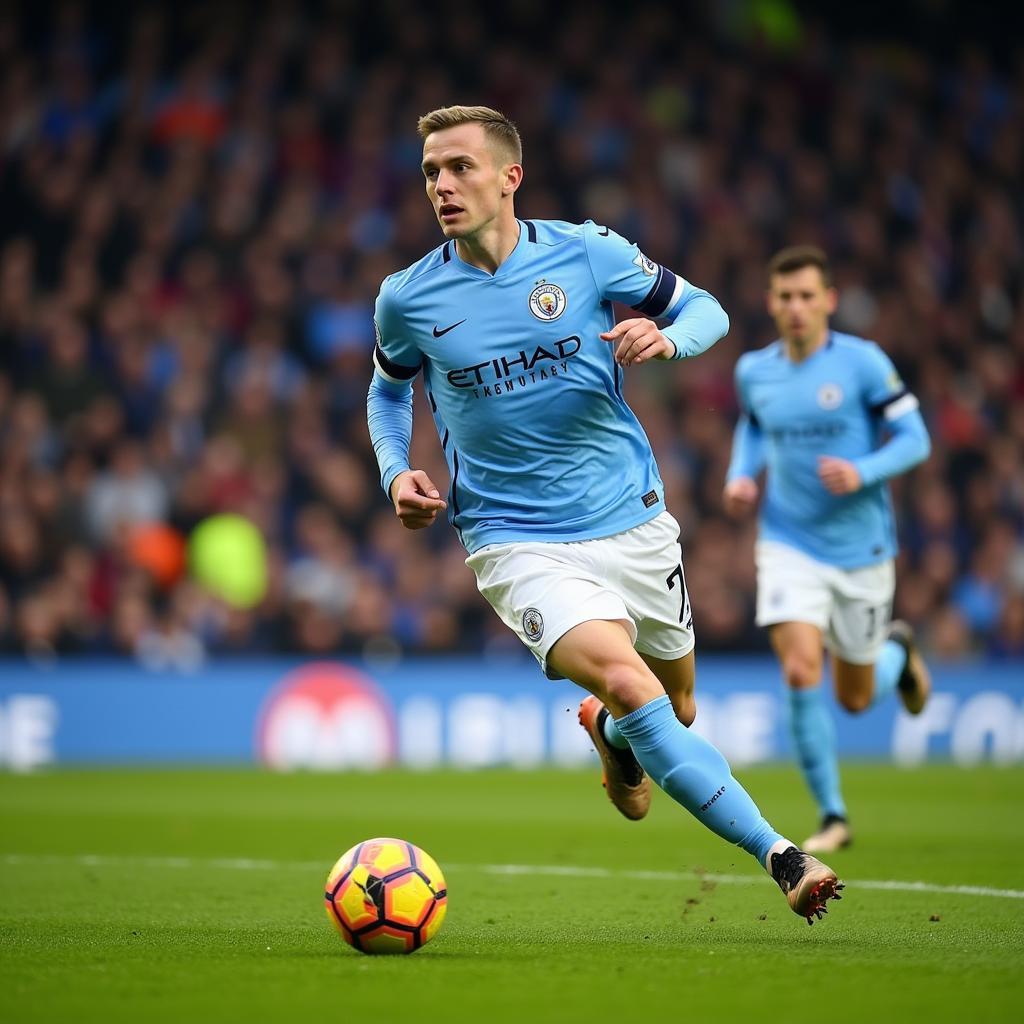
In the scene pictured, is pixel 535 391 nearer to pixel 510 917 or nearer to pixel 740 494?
pixel 510 917

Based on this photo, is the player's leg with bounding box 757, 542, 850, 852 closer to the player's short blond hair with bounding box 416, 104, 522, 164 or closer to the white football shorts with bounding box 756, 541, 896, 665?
the white football shorts with bounding box 756, 541, 896, 665

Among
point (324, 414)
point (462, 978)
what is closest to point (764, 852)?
point (462, 978)

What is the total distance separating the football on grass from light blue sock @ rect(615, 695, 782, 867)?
→ 0.78 metres

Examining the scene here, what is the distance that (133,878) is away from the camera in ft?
25.4

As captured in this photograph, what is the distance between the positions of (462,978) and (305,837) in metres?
5.06

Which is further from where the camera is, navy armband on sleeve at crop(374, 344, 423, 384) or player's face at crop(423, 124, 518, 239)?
navy armband on sleeve at crop(374, 344, 423, 384)

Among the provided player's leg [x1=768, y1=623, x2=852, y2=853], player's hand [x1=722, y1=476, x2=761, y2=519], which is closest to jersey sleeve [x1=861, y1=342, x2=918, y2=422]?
player's hand [x1=722, y1=476, x2=761, y2=519]

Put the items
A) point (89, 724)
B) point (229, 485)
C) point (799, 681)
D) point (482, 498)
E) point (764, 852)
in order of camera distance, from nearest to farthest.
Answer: point (764, 852), point (482, 498), point (799, 681), point (89, 724), point (229, 485)

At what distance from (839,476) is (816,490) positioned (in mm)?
628

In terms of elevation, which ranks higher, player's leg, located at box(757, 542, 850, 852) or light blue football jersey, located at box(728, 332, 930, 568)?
light blue football jersey, located at box(728, 332, 930, 568)

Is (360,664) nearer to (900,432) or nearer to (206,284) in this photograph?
(206,284)

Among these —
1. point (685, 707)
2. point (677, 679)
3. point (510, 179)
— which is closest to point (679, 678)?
point (677, 679)

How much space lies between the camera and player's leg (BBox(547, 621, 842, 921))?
5.49m

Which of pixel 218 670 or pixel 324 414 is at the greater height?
pixel 324 414
